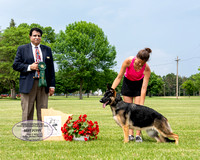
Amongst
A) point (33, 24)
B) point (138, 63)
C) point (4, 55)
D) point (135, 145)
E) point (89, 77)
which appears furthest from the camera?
point (33, 24)

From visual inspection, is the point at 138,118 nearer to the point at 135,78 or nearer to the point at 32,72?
Answer: the point at 135,78

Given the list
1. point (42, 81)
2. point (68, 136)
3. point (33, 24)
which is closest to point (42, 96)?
point (42, 81)

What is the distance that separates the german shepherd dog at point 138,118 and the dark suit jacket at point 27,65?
1566mm

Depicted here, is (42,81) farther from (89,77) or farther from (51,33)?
(51,33)

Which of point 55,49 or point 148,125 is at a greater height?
point 55,49

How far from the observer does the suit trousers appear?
235 inches

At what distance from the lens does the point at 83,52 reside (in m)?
46.9

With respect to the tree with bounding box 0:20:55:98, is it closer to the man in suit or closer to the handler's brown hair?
the man in suit

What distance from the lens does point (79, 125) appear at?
636 cm

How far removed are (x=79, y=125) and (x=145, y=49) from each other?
257 cm

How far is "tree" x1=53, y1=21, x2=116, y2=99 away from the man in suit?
129 ft

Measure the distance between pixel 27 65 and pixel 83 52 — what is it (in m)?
41.4

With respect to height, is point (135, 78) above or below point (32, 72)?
below

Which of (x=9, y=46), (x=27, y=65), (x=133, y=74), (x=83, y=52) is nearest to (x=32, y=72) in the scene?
(x=27, y=65)
